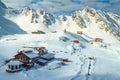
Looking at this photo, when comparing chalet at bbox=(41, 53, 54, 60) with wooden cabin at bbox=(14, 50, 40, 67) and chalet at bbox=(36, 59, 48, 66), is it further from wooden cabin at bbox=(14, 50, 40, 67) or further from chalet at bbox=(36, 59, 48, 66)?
wooden cabin at bbox=(14, 50, 40, 67)

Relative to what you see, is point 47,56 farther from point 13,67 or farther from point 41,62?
point 13,67

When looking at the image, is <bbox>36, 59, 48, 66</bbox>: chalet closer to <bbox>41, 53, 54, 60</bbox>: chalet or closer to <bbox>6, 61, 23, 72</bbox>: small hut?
<bbox>41, 53, 54, 60</bbox>: chalet

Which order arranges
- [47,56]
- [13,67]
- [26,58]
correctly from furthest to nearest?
1. [47,56]
2. [26,58]
3. [13,67]

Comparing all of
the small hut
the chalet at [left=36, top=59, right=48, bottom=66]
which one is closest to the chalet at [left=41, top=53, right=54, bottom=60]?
the chalet at [left=36, top=59, right=48, bottom=66]

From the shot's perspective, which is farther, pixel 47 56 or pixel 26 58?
pixel 47 56

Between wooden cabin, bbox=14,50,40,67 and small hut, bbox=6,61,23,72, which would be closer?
small hut, bbox=6,61,23,72

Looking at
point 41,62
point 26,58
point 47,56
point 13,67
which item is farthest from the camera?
point 47,56

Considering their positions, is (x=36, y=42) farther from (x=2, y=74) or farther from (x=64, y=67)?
(x=2, y=74)

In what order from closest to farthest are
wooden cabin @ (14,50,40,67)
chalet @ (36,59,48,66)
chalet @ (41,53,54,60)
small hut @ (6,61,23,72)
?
small hut @ (6,61,23,72), wooden cabin @ (14,50,40,67), chalet @ (36,59,48,66), chalet @ (41,53,54,60)

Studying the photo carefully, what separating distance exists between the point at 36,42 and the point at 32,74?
173 ft

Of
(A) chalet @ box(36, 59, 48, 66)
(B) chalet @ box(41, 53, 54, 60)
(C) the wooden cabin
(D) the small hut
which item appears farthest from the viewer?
(B) chalet @ box(41, 53, 54, 60)

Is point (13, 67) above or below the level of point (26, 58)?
below

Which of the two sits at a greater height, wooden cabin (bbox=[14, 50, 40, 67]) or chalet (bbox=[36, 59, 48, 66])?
wooden cabin (bbox=[14, 50, 40, 67])

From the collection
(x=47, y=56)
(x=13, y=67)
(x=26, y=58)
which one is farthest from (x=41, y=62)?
(x=13, y=67)
